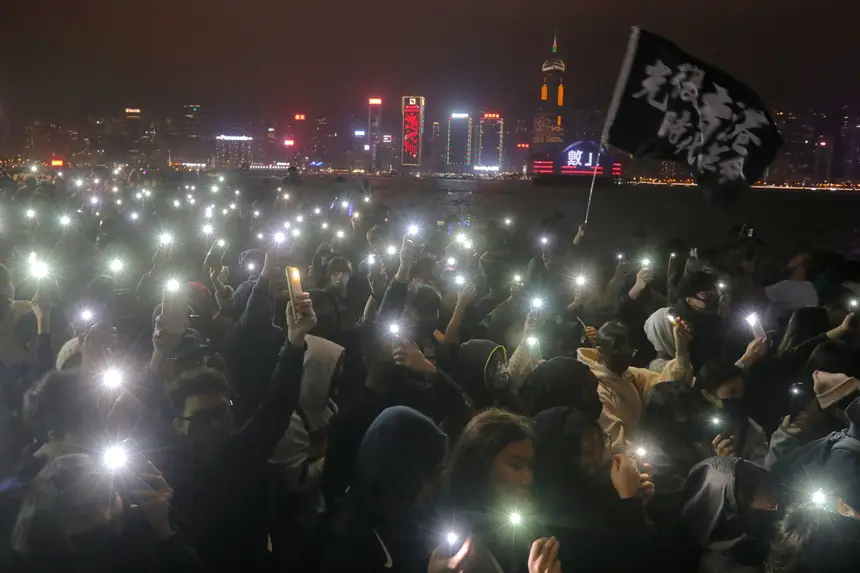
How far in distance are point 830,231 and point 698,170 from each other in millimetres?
73781

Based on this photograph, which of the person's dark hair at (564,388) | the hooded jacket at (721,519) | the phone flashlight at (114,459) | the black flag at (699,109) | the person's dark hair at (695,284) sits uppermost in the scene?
the black flag at (699,109)

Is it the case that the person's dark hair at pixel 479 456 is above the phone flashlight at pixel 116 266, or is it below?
below

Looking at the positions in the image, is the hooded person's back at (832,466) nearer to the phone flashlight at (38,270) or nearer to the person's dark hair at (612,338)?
the person's dark hair at (612,338)

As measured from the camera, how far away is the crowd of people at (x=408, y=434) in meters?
2.92

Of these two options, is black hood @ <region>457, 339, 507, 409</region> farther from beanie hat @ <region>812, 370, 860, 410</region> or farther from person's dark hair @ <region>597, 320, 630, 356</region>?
beanie hat @ <region>812, 370, 860, 410</region>

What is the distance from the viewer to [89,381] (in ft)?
13.4

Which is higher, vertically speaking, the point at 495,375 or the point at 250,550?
the point at 495,375

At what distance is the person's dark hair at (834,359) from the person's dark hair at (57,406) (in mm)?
5237

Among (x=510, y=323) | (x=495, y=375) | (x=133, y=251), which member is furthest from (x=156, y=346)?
(x=133, y=251)

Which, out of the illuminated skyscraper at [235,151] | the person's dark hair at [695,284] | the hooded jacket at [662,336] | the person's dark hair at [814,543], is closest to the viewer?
the person's dark hair at [814,543]

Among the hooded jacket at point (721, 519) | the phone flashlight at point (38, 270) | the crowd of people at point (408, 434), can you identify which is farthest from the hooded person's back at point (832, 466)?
the phone flashlight at point (38, 270)

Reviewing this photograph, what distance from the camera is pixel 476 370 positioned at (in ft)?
16.1

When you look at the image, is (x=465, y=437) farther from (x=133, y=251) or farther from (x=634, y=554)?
(x=133, y=251)

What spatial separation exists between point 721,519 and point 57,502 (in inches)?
117
